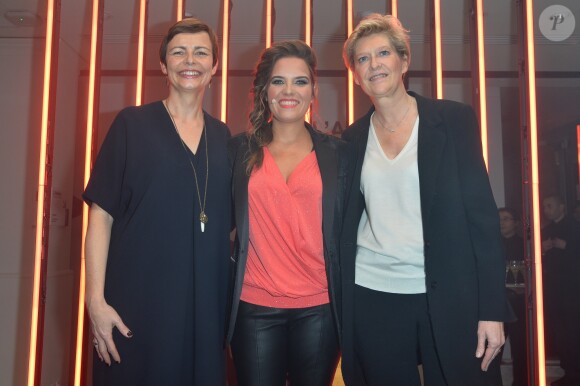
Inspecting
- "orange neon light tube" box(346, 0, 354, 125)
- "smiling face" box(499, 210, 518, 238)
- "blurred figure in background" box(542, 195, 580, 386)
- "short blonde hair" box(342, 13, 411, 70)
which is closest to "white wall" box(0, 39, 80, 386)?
"orange neon light tube" box(346, 0, 354, 125)

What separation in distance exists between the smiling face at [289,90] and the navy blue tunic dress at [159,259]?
1.14 feet

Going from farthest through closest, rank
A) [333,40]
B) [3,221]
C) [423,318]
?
1. [333,40]
2. [3,221]
3. [423,318]

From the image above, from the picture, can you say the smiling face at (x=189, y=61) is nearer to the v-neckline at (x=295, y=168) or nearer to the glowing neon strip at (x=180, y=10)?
the v-neckline at (x=295, y=168)

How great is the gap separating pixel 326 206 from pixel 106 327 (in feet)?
2.45

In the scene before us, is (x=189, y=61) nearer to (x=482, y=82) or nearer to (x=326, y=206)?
(x=326, y=206)

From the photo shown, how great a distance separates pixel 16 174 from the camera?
396 centimetres

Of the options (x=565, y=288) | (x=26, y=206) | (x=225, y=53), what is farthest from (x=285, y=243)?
(x=565, y=288)

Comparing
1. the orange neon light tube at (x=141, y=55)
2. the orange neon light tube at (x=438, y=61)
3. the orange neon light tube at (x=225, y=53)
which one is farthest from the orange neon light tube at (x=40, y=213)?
the orange neon light tube at (x=438, y=61)

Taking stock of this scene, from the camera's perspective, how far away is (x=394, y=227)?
155 cm

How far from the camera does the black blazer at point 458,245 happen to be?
1.46 m

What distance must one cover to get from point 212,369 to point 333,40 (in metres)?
3.28

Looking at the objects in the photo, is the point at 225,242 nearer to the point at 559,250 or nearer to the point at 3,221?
the point at 3,221

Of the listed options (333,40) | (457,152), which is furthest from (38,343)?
(333,40)

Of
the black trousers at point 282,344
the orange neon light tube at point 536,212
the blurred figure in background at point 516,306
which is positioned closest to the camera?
the black trousers at point 282,344
